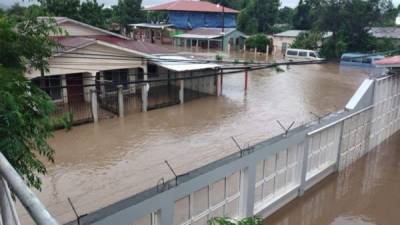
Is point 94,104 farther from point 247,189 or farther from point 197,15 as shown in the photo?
point 197,15

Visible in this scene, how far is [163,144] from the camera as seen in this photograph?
1552 centimetres

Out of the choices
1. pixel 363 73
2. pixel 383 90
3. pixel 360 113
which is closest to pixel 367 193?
pixel 360 113

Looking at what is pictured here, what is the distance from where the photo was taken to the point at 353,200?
12102 millimetres

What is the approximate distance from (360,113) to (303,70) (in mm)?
23598

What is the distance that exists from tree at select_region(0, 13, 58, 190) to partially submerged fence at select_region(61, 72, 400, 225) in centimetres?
244

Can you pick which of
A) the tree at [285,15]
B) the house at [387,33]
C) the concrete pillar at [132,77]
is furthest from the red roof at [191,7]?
the concrete pillar at [132,77]

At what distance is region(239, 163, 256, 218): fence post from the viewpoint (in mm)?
9438

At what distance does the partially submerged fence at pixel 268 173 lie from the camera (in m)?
7.24

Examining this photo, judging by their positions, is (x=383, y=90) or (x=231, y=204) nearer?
(x=231, y=204)

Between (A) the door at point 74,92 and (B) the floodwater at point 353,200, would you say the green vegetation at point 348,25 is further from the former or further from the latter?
(A) the door at point 74,92

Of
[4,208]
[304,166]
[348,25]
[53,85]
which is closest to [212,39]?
[348,25]

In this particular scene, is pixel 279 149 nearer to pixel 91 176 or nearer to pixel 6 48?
pixel 91 176

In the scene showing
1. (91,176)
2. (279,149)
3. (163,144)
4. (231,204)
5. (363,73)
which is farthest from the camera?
(363,73)

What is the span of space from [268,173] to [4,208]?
28.2 ft
